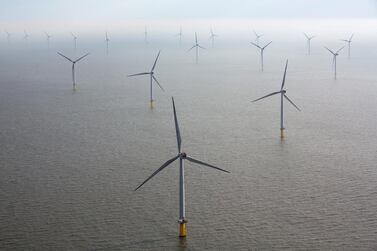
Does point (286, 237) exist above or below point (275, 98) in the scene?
below

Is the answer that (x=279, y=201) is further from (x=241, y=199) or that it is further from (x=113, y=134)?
(x=113, y=134)

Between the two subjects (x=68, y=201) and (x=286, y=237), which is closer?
(x=286, y=237)

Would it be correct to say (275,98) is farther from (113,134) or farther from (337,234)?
(337,234)

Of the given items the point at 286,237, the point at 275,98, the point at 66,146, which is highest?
the point at 275,98

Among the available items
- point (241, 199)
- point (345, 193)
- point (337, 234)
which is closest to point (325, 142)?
point (345, 193)

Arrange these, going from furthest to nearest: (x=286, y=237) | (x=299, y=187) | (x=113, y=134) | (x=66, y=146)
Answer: (x=113, y=134)
(x=66, y=146)
(x=299, y=187)
(x=286, y=237)

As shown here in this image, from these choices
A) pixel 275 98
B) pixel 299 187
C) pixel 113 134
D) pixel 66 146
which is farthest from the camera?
pixel 275 98
